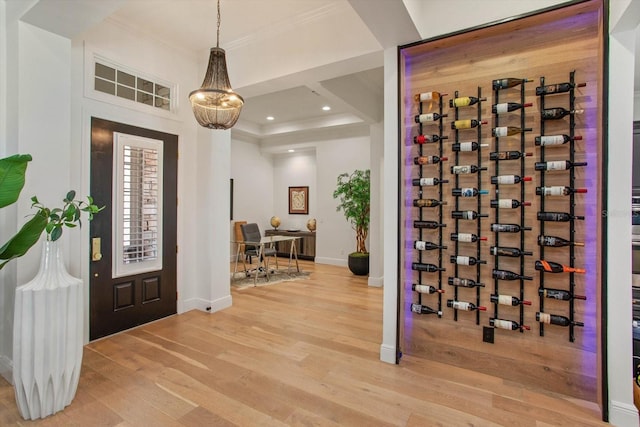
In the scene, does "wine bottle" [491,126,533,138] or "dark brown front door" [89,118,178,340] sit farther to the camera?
"dark brown front door" [89,118,178,340]

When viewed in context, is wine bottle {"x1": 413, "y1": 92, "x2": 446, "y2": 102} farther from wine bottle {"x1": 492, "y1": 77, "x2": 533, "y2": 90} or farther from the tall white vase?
the tall white vase

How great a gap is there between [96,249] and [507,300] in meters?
3.71

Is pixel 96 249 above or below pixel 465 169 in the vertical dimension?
below

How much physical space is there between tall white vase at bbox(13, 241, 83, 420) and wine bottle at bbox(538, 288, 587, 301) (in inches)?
129

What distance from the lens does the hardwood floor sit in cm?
201

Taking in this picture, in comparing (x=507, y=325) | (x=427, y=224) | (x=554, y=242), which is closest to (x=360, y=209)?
(x=427, y=224)

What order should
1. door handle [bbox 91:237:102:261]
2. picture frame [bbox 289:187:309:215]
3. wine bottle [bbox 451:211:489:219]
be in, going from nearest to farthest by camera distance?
wine bottle [bbox 451:211:489:219] → door handle [bbox 91:237:102:261] → picture frame [bbox 289:187:309:215]

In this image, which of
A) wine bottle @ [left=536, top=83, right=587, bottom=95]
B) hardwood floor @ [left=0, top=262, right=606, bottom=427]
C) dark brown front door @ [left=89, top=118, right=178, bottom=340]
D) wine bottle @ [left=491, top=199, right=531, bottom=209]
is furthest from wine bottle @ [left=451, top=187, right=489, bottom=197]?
dark brown front door @ [left=89, top=118, right=178, bottom=340]

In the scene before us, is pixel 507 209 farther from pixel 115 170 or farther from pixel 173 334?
pixel 115 170

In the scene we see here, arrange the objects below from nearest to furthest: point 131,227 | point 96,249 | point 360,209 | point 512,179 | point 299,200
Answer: point 512,179 → point 96,249 → point 131,227 → point 360,209 → point 299,200

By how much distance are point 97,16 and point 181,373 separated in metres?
2.82

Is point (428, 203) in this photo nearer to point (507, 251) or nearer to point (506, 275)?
point (507, 251)

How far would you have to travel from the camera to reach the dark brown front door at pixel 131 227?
3139 millimetres

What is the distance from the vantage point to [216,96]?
269 centimetres
